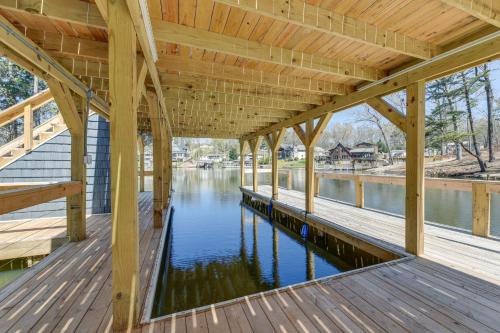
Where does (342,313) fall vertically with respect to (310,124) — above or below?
below

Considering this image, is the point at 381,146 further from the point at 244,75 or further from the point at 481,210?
the point at 244,75

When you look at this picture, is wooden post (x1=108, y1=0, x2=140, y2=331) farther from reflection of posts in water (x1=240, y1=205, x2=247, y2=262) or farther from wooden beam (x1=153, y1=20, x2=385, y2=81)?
reflection of posts in water (x1=240, y1=205, x2=247, y2=262)

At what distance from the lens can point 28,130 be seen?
15.5 ft

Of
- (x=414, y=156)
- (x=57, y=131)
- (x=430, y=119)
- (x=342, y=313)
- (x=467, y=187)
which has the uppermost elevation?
(x=430, y=119)

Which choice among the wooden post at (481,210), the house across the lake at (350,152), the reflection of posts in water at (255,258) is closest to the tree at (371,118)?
the house across the lake at (350,152)

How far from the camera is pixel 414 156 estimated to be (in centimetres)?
302

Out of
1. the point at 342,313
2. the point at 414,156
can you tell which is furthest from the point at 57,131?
the point at 414,156

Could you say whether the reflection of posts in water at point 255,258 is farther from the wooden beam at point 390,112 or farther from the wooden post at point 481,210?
the wooden post at point 481,210

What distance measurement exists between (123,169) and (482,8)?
295 centimetres

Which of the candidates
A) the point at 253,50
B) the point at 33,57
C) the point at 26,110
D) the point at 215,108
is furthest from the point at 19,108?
the point at 253,50

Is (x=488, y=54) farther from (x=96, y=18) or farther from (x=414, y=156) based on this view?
(x=96, y=18)

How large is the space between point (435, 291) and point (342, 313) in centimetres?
104

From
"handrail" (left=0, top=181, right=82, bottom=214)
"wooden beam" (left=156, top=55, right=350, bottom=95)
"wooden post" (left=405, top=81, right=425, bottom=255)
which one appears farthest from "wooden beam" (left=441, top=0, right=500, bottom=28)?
"handrail" (left=0, top=181, right=82, bottom=214)

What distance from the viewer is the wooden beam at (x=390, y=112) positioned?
3.21m
